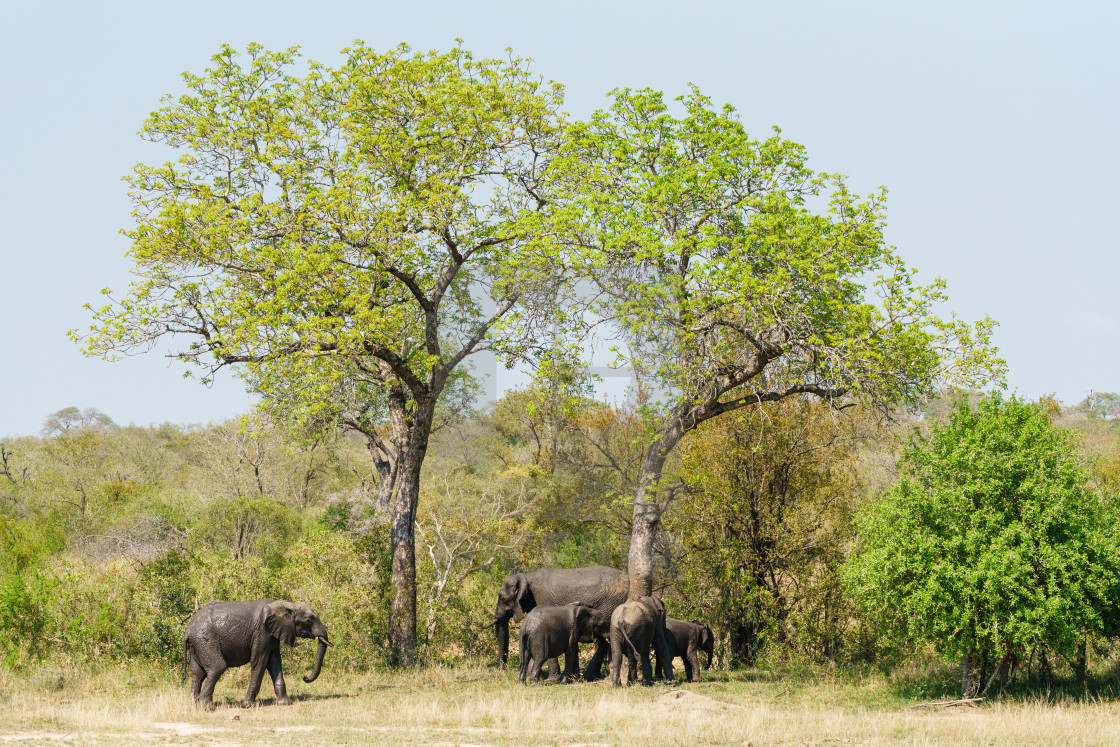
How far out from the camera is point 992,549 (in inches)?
600

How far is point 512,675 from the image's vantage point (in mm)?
19391

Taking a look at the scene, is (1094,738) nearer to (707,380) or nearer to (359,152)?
(707,380)

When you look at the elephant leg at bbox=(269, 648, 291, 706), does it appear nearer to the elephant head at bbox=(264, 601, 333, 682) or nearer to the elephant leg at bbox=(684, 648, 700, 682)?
the elephant head at bbox=(264, 601, 333, 682)

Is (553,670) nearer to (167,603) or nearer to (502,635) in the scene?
(502,635)

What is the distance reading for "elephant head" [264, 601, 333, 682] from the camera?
16.0 metres

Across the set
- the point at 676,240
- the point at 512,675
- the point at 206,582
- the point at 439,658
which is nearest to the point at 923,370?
the point at 676,240

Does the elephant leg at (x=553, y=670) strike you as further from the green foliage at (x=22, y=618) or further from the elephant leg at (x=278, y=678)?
the green foliage at (x=22, y=618)

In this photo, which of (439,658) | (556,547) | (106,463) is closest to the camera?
(439,658)

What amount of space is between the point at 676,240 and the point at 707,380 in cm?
279

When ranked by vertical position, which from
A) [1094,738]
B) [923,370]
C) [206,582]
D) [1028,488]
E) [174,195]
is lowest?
[1094,738]

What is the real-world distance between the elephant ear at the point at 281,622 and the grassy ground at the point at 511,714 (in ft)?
3.40

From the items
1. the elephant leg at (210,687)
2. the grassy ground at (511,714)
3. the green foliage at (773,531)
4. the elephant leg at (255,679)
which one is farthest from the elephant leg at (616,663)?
the elephant leg at (210,687)

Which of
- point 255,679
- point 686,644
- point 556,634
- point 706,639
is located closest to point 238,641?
point 255,679

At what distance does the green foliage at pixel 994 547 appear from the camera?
15055 mm
